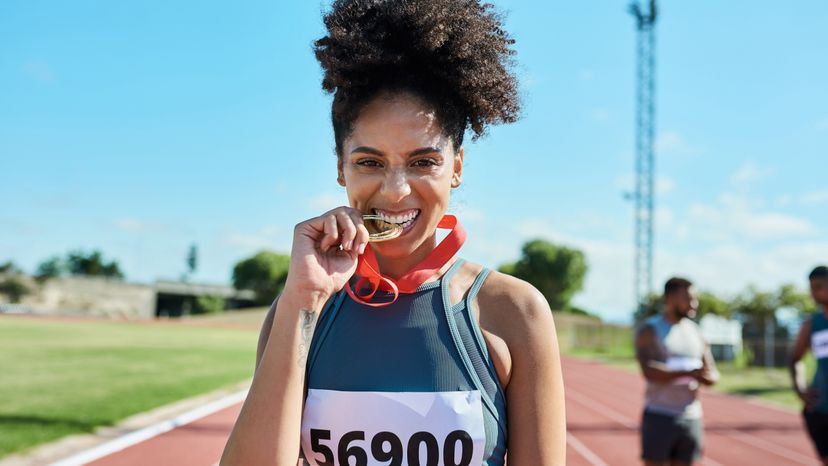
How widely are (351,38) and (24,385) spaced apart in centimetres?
1261

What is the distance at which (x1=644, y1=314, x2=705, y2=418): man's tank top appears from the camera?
17.6 ft

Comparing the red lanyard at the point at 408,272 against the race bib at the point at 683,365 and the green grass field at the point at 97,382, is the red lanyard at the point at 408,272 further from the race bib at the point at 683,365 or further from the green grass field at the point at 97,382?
the green grass field at the point at 97,382

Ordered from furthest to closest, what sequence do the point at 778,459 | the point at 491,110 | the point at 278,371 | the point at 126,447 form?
the point at 778,459 < the point at 126,447 < the point at 491,110 < the point at 278,371

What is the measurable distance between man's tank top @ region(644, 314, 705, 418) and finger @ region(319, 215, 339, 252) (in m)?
4.64

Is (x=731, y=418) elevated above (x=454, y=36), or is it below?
below

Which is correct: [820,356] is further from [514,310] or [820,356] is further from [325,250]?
[325,250]

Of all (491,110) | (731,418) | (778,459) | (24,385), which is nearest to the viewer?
(491,110)

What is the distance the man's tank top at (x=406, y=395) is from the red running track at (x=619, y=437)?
6312 mm

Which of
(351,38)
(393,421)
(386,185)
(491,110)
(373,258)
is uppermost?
(351,38)

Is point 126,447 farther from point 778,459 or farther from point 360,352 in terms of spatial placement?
point 778,459

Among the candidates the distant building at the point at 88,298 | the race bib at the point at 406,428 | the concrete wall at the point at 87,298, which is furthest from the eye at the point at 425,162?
the concrete wall at the point at 87,298

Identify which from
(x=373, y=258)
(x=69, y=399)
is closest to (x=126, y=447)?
(x=69, y=399)

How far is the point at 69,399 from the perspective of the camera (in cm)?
1038

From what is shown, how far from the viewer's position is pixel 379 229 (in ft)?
5.40
